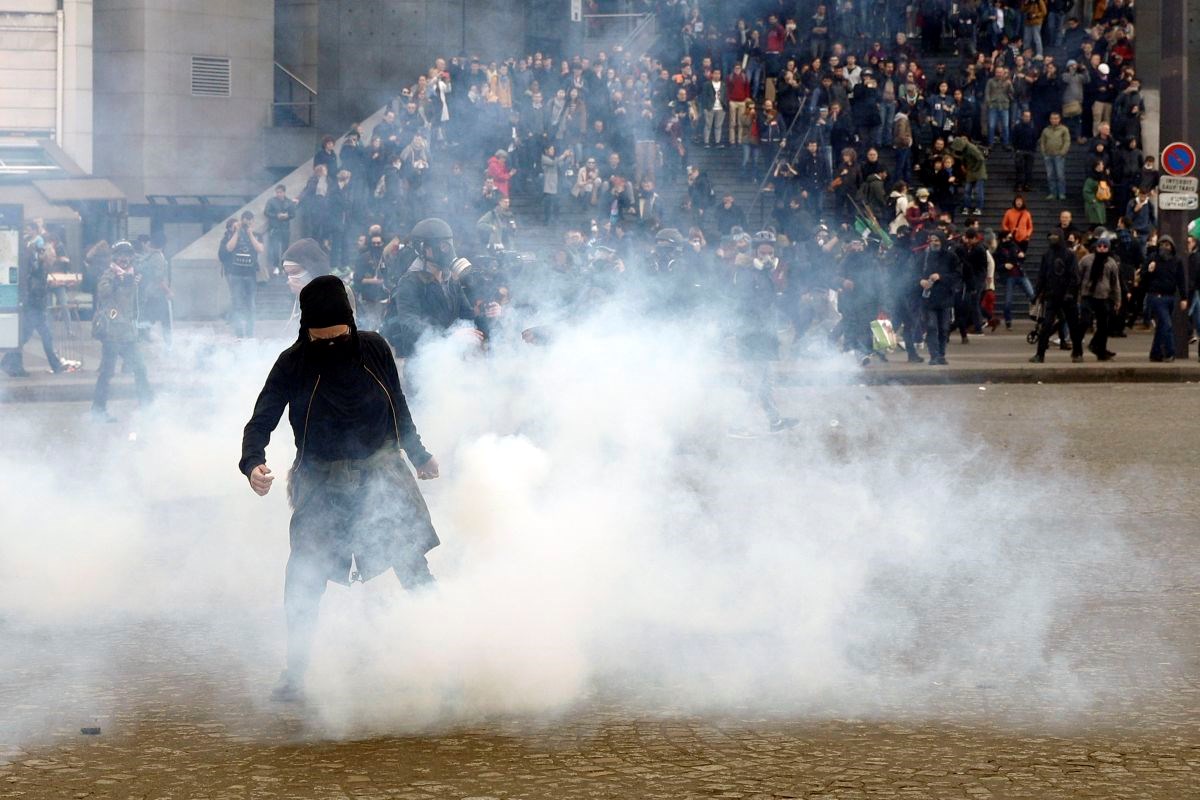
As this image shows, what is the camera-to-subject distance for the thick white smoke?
6.06 metres

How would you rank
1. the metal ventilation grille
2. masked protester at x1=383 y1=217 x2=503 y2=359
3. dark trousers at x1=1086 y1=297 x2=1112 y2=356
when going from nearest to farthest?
masked protester at x1=383 y1=217 x2=503 y2=359 → dark trousers at x1=1086 y1=297 x2=1112 y2=356 → the metal ventilation grille

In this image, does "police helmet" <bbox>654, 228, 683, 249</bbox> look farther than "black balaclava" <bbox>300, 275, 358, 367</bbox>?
Yes

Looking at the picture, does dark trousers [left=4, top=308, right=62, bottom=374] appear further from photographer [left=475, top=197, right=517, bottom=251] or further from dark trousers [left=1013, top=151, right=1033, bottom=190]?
dark trousers [left=1013, top=151, right=1033, bottom=190]

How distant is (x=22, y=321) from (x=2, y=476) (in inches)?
413

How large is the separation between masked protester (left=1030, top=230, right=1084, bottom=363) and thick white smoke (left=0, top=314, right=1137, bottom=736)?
8491 millimetres

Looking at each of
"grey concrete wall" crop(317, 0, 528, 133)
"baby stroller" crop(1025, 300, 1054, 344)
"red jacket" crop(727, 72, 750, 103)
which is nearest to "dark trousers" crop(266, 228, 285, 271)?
"grey concrete wall" crop(317, 0, 528, 133)

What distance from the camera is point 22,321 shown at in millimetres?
19125

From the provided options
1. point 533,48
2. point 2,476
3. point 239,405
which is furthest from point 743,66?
point 2,476

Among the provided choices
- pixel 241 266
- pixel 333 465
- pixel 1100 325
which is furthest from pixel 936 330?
pixel 333 465

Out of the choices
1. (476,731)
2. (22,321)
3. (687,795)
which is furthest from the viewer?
(22,321)

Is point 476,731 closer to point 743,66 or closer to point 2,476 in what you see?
point 2,476

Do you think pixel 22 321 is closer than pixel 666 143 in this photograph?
Yes

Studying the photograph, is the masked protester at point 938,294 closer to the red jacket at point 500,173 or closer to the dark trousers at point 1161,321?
the dark trousers at point 1161,321

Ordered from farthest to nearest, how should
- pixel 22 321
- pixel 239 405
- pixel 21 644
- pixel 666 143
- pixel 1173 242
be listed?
pixel 666 143, pixel 1173 242, pixel 22 321, pixel 239 405, pixel 21 644
